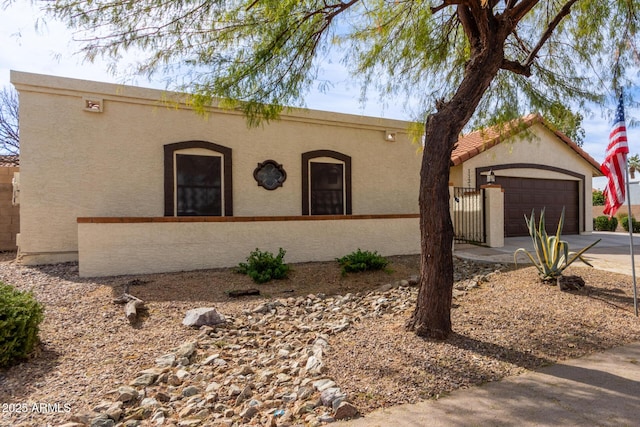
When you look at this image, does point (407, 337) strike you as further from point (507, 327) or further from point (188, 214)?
point (188, 214)

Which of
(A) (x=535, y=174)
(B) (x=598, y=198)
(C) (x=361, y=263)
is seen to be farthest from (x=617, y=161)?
(B) (x=598, y=198)

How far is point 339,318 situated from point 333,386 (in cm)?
203

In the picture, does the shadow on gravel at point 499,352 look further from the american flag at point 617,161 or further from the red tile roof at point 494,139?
the american flag at point 617,161

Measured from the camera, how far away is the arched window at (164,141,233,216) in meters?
8.81

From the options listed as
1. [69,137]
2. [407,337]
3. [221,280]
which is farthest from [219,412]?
[69,137]

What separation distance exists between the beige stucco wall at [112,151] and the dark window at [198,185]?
429 millimetres

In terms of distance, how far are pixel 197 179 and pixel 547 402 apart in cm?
816

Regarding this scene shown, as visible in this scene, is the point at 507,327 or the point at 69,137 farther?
the point at 69,137

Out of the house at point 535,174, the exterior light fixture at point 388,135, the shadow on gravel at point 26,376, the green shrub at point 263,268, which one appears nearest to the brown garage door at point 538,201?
the house at point 535,174

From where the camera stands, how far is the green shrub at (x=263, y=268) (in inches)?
282

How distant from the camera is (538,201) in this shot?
1448cm

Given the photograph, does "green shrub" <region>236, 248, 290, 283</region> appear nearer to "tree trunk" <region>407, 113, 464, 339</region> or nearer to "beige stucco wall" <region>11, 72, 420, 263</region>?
"beige stucco wall" <region>11, 72, 420, 263</region>

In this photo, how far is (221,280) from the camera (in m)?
7.14

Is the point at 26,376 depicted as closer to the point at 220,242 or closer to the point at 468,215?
the point at 220,242
